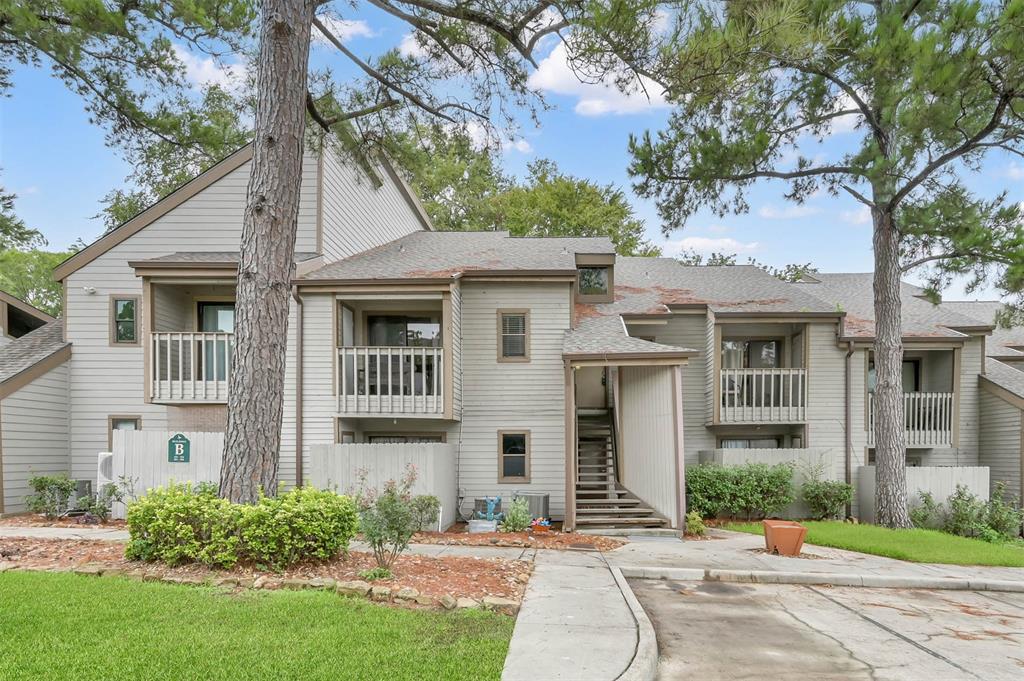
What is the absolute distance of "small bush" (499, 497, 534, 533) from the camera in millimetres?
12641

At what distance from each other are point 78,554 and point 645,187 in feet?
41.0

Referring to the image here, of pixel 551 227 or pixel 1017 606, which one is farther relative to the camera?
pixel 551 227

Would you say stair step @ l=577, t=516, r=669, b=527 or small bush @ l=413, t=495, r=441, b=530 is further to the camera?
stair step @ l=577, t=516, r=669, b=527

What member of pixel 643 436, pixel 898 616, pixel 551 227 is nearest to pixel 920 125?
pixel 643 436

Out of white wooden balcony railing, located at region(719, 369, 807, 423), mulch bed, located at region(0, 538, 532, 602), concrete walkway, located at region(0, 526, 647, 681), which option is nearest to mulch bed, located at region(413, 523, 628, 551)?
concrete walkway, located at region(0, 526, 647, 681)

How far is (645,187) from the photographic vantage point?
595 inches

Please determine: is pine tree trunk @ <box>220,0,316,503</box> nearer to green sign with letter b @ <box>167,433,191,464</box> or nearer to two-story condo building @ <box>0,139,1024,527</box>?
two-story condo building @ <box>0,139,1024,527</box>

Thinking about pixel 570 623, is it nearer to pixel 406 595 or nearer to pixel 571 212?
pixel 406 595

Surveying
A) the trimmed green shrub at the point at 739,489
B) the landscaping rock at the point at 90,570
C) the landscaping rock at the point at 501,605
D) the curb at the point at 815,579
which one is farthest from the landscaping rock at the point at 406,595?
the trimmed green shrub at the point at 739,489

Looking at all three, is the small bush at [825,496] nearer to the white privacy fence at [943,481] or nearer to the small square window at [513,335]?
the white privacy fence at [943,481]

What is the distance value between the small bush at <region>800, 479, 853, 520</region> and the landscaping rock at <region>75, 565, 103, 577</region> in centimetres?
1376

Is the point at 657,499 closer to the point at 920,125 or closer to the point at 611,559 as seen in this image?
the point at 611,559

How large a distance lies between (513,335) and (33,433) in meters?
10.2

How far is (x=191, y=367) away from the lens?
43.8 ft
